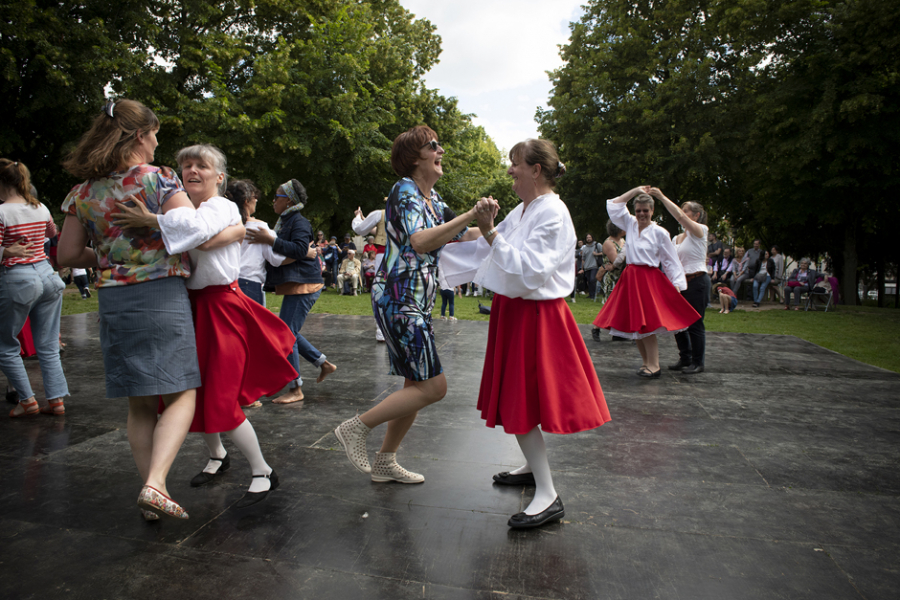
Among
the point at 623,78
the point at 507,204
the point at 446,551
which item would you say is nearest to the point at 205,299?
the point at 446,551

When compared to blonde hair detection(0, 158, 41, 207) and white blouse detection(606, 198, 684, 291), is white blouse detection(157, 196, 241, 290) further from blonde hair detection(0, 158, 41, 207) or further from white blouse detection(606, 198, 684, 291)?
white blouse detection(606, 198, 684, 291)

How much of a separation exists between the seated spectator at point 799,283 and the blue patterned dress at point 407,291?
16.5m

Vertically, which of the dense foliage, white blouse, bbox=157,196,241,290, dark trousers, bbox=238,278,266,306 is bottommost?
dark trousers, bbox=238,278,266,306

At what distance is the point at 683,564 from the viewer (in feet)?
8.46

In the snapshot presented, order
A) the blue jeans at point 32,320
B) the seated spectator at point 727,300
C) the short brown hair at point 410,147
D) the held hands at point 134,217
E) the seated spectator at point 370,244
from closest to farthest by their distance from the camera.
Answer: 1. the held hands at point 134,217
2. the short brown hair at point 410,147
3. the blue jeans at point 32,320
4. the seated spectator at point 370,244
5. the seated spectator at point 727,300

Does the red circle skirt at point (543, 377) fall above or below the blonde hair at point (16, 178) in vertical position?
below

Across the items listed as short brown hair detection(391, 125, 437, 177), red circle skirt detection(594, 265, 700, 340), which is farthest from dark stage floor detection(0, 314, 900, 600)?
short brown hair detection(391, 125, 437, 177)

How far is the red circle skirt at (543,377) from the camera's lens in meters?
2.95

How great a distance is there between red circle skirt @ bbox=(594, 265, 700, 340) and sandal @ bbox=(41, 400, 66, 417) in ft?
17.5

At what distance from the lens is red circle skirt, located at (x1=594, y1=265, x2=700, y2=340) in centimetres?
654

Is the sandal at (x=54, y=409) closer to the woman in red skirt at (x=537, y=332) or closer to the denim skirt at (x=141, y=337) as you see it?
the denim skirt at (x=141, y=337)

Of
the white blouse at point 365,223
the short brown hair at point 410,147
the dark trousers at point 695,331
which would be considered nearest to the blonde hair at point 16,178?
the white blouse at point 365,223

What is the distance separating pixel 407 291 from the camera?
313 centimetres

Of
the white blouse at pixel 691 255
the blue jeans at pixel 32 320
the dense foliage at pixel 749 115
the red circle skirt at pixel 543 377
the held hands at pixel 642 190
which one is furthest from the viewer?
the dense foliage at pixel 749 115
